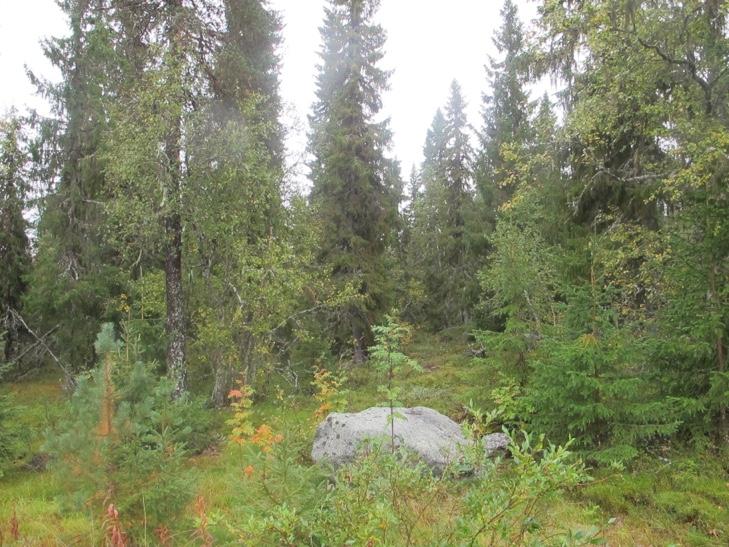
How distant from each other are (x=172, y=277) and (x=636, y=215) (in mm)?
11389

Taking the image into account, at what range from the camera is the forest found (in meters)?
4.27

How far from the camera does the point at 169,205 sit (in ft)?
35.4

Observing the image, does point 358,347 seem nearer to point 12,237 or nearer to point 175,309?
point 175,309

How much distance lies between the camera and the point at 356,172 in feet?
70.9

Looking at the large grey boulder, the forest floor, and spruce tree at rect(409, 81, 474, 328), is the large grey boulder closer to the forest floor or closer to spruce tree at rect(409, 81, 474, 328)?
the forest floor

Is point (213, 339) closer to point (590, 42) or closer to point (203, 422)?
point (203, 422)

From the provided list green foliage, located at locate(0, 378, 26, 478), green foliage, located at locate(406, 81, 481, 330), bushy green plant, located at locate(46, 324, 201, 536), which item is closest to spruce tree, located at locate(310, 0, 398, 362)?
green foliage, located at locate(406, 81, 481, 330)

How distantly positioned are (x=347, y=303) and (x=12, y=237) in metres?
16.4

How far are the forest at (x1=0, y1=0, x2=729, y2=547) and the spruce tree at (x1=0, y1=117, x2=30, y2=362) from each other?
0.88ft

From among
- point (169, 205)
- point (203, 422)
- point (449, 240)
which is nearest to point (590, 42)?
point (169, 205)

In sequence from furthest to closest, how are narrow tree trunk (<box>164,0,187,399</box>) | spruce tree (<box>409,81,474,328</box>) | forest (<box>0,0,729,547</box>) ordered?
spruce tree (<box>409,81,474,328</box>) → narrow tree trunk (<box>164,0,187,399</box>) → forest (<box>0,0,729,547</box>)

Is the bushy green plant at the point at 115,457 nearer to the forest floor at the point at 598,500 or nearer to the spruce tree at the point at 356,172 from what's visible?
the forest floor at the point at 598,500

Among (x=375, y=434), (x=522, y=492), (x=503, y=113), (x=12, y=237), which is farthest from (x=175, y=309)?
(x=503, y=113)

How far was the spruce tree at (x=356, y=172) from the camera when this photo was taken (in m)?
21.2
